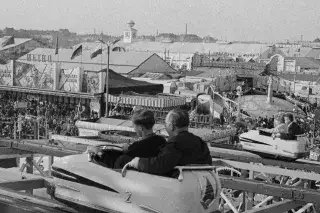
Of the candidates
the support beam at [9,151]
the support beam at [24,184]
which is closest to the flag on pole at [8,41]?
the support beam at [9,151]

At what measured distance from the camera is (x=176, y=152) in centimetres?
448

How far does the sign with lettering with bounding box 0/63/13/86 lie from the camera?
35.3 metres

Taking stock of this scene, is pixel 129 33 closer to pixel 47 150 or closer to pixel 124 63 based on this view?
pixel 124 63

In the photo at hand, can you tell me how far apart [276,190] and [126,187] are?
1.87 m

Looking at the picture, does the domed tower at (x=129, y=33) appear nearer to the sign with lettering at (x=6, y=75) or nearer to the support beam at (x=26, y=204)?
the sign with lettering at (x=6, y=75)

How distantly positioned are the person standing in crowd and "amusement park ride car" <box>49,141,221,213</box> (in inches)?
2.8

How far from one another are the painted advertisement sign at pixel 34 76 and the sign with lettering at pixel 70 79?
72 cm

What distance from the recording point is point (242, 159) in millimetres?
8172

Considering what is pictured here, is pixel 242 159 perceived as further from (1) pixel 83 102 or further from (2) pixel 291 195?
(1) pixel 83 102

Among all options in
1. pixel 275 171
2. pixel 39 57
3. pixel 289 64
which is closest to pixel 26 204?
pixel 275 171

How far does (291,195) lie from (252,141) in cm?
508

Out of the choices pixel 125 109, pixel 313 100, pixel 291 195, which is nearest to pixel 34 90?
pixel 125 109

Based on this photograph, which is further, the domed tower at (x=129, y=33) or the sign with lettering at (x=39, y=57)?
the domed tower at (x=129, y=33)

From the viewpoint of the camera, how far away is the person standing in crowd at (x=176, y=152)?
4453 millimetres
